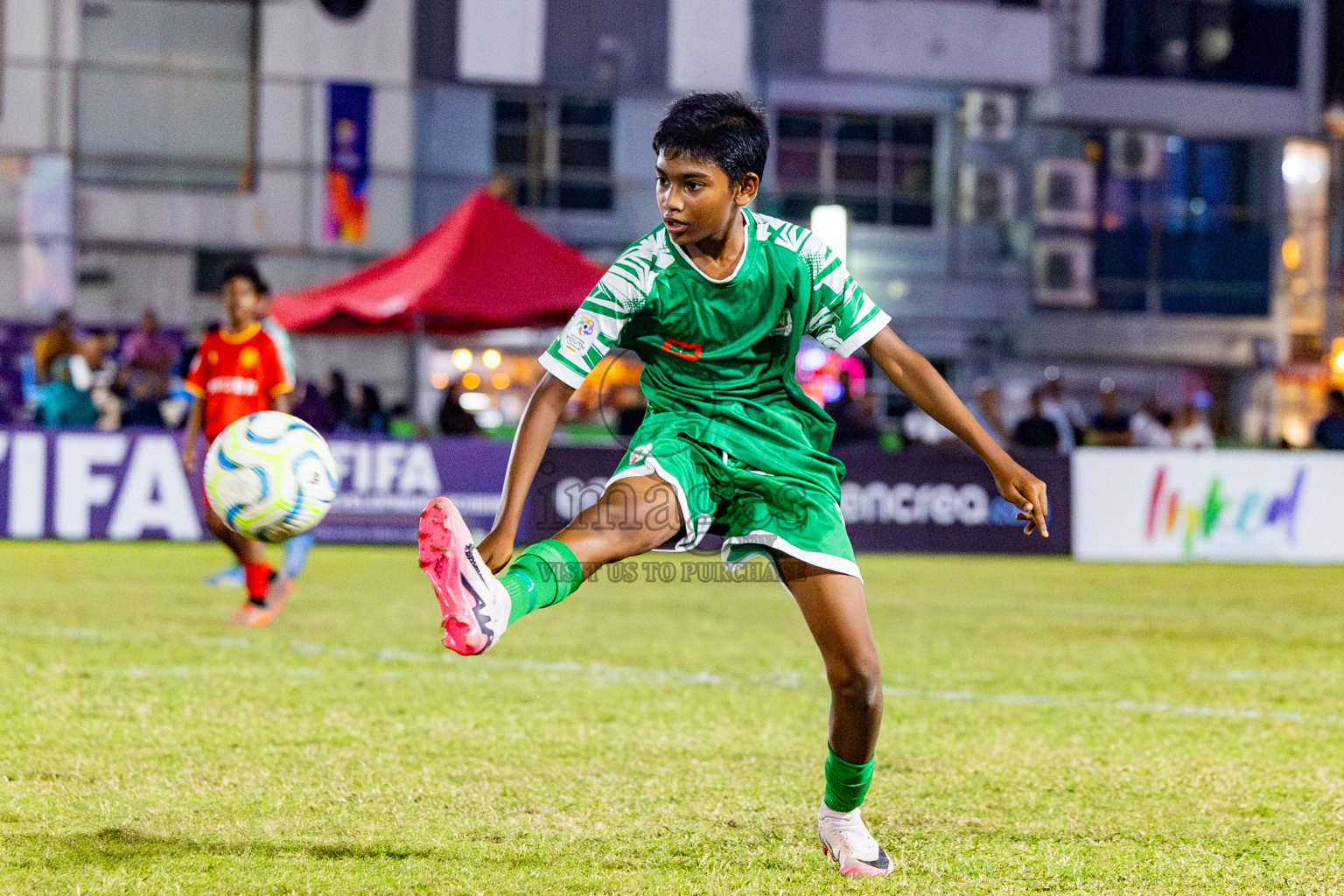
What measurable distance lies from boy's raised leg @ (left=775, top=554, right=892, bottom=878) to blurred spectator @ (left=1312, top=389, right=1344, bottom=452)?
1383 centimetres

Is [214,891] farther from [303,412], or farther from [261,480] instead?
[303,412]

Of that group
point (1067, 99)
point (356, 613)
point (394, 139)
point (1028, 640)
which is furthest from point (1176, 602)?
point (1067, 99)

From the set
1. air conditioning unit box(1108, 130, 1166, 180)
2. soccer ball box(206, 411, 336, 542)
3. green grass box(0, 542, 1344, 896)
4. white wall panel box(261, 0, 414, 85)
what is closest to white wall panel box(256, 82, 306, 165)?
white wall panel box(261, 0, 414, 85)

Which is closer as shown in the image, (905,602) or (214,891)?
(214,891)

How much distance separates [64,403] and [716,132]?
41.9 feet

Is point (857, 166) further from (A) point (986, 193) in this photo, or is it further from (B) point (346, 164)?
(B) point (346, 164)

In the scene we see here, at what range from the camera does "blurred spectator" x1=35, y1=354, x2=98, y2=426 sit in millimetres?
15070

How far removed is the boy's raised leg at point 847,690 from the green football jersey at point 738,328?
0.33 m

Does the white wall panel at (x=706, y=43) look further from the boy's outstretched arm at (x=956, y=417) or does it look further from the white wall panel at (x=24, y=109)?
the boy's outstretched arm at (x=956, y=417)

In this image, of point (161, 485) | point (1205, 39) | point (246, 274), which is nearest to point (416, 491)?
point (161, 485)

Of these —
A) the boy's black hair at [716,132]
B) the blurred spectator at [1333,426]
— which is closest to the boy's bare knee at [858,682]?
the boy's black hair at [716,132]

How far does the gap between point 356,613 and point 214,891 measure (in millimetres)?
6229

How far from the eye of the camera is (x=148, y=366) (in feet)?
60.4

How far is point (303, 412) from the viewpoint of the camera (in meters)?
13.0
